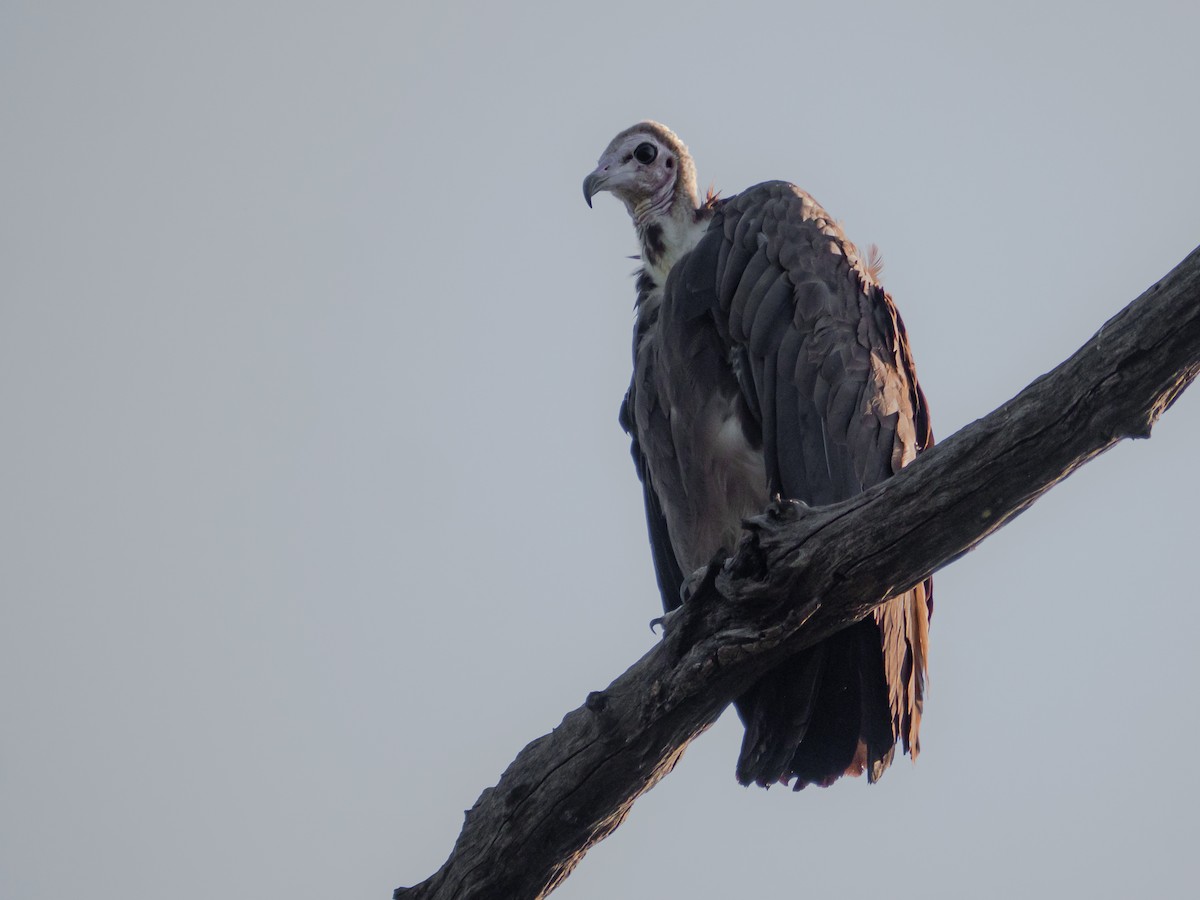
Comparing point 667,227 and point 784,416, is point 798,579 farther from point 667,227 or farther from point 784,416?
point 667,227

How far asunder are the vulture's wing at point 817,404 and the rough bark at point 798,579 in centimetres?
70

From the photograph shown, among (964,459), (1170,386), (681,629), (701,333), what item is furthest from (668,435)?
(1170,386)

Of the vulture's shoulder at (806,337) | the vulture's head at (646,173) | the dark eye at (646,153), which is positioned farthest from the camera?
the dark eye at (646,153)

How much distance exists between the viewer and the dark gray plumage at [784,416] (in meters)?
5.20

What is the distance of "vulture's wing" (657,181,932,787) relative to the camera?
518 cm

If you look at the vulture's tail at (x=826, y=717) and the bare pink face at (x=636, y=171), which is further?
the bare pink face at (x=636, y=171)

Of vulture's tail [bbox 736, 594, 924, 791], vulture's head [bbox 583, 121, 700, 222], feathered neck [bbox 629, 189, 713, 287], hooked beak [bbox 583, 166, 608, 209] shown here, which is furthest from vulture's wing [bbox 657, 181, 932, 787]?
hooked beak [bbox 583, 166, 608, 209]

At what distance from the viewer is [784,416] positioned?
18.2 feet

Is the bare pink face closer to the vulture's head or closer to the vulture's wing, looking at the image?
the vulture's head

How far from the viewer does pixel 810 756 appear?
17.3 feet

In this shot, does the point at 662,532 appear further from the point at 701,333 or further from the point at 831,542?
the point at 831,542

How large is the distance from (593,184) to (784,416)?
2011 mm

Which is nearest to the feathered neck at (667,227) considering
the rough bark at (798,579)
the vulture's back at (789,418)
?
the vulture's back at (789,418)

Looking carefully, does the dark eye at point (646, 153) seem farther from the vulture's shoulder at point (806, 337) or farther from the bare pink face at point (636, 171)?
the vulture's shoulder at point (806, 337)
